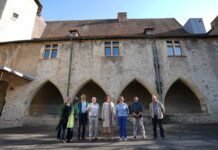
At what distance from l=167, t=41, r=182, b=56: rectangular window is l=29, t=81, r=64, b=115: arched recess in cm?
927

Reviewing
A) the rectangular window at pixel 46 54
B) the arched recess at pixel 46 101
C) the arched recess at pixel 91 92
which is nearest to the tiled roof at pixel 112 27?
the rectangular window at pixel 46 54

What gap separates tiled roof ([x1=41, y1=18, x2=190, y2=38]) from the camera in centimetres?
1487

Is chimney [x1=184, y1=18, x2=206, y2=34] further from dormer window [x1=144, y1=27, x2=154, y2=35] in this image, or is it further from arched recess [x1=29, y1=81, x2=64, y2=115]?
arched recess [x1=29, y1=81, x2=64, y2=115]

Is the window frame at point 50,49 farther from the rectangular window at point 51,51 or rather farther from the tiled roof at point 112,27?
the tiled roof at point 112,27

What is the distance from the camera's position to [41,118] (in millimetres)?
11148

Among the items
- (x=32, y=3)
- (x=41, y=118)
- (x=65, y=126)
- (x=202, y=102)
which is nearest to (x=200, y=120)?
(x=202, y=102)

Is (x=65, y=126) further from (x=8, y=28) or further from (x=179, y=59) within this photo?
(x=8, y=28)

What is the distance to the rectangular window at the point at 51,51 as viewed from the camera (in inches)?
506

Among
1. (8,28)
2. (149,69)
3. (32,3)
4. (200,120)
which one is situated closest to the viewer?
(200,120)

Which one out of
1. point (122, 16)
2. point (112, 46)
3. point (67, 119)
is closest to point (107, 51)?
point (112, 46)

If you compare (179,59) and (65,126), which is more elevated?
(179,59)

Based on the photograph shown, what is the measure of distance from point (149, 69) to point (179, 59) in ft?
7.70

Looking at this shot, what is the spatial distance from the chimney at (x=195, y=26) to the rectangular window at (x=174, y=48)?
3773 mm

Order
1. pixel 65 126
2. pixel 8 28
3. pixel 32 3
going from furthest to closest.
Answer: pixel 32 3, pixel 8 28, pixel 65 126
